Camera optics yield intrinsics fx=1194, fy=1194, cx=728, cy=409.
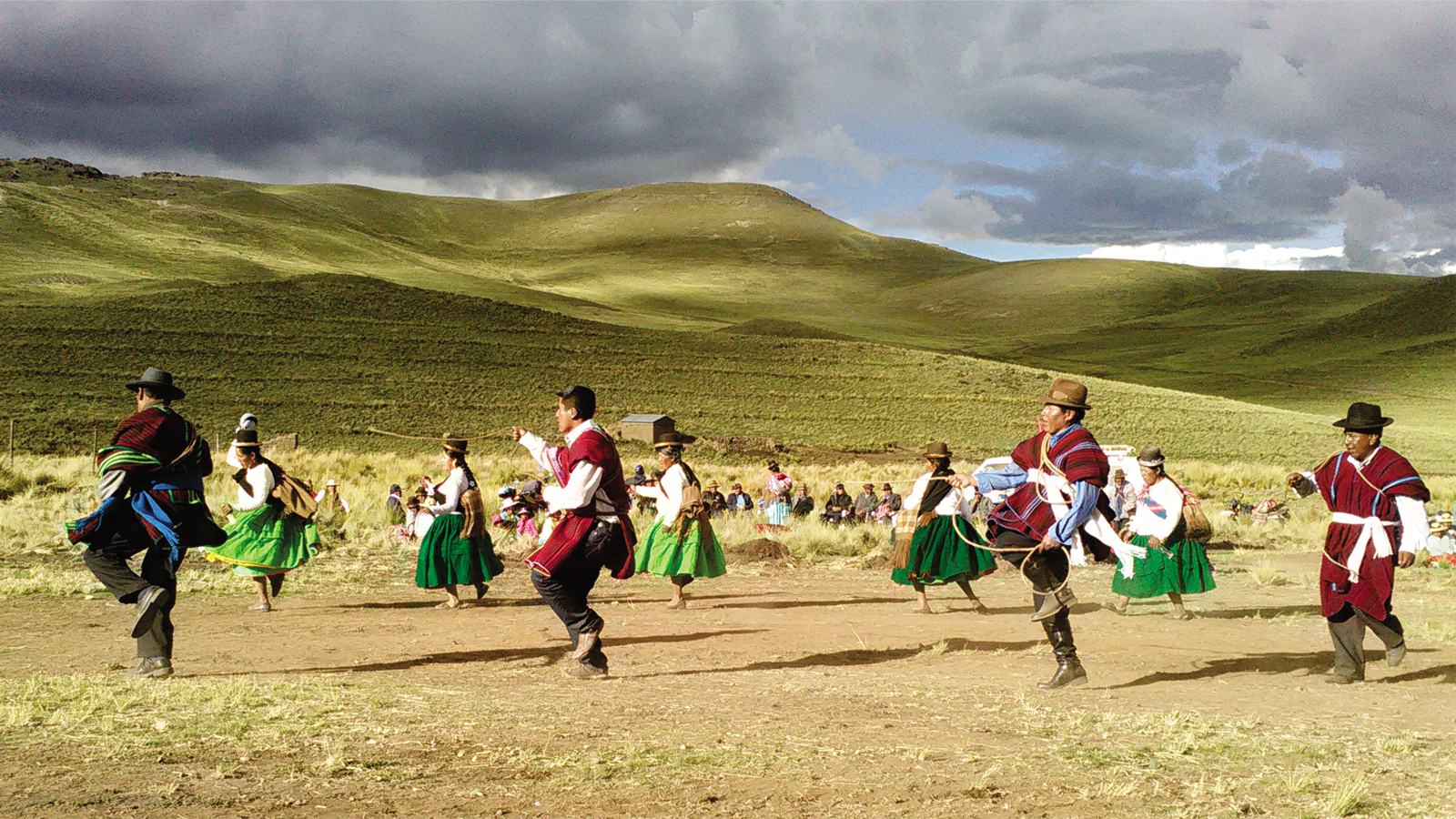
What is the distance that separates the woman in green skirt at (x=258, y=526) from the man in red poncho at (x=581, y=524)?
14.7 feet

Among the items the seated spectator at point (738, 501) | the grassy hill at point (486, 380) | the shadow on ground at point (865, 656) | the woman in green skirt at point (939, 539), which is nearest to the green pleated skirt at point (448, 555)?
Result: the shadow on ground at point (865, 656)

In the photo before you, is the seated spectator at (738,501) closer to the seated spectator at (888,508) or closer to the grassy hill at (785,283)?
the seated spectator at (888,508)

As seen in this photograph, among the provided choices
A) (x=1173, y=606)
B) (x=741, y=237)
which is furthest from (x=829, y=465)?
(x=741, y=237)

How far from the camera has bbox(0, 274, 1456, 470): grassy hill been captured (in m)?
47.8

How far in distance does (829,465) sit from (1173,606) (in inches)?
1167

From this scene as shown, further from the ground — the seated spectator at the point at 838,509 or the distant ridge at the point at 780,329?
the distant ridge at the point at 780,329

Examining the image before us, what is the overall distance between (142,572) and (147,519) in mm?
392

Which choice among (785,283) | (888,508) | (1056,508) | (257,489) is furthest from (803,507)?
(785,283)

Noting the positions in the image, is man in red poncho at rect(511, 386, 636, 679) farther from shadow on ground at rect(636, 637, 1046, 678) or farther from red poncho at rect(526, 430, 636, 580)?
shadow on ground at rect(636, 637, 1046, 678)

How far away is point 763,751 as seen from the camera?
6.34 metres

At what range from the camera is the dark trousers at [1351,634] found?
29.7 feet

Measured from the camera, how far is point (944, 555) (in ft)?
Result: 41.7

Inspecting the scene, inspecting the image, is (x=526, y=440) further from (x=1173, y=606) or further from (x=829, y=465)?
(x=829, y=465)

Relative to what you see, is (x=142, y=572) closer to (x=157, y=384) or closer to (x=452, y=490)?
(x=157, y=384)
